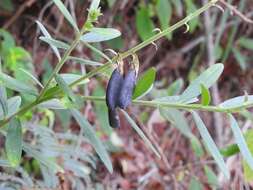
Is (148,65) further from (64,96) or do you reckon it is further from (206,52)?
(64,96)

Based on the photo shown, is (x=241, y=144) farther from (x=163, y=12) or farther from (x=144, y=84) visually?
(x=163, y=12)

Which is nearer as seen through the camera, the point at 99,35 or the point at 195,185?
the point at 99,35

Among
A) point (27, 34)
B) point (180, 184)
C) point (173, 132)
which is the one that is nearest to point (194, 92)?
point (180, 184)

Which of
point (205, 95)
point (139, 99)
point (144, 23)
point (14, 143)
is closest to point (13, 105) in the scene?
point (14, 143)

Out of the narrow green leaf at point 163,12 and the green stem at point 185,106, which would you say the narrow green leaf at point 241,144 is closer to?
the green stem at point 185,106

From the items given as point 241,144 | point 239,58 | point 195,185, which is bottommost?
point 195,185

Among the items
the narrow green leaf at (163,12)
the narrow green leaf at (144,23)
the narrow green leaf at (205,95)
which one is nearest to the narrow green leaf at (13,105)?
the narrow green leaf at (205,95)

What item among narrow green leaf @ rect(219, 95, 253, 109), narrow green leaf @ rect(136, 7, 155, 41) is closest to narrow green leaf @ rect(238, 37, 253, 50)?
narrow green leaf @ rect(136, 7, 155, 41)

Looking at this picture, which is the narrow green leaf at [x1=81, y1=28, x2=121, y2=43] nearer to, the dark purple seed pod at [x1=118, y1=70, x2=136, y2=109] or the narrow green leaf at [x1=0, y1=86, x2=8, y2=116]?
the dark purple seed pod at [x1=118, y1=70, x2=136, y2=109]
